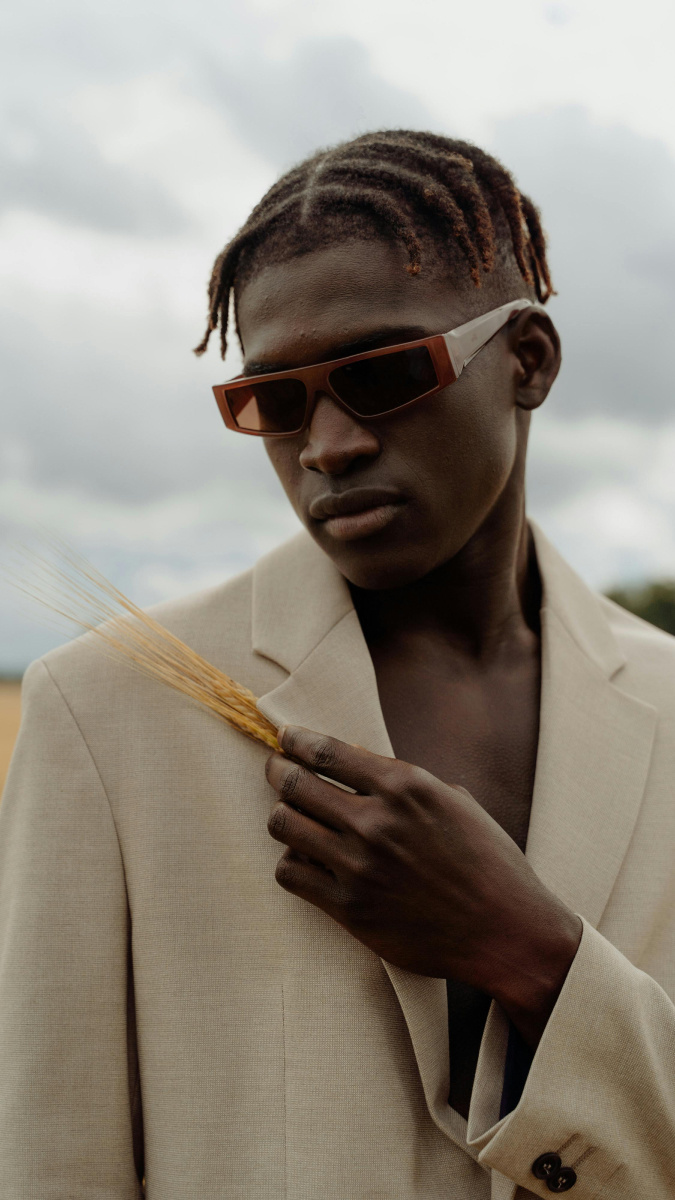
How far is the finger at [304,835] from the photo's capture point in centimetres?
214

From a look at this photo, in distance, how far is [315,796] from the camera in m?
2.15

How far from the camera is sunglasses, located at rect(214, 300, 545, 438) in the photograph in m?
2.36

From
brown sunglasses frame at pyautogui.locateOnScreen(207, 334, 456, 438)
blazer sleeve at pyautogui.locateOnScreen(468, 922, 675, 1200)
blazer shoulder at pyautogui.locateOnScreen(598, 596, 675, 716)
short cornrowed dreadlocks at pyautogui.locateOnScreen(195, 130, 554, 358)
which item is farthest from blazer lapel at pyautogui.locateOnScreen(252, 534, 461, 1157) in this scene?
blazer shoulder at pyautogui.locateOnScreen(598, 596, 675, 716)

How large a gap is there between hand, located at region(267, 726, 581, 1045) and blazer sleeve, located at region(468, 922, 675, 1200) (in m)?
0.07

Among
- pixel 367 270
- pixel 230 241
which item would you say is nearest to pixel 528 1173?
pixel 367 270

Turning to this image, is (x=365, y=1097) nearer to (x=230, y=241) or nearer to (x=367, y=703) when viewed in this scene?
→ (x=367, y=703)

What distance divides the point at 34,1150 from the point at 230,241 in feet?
7.73

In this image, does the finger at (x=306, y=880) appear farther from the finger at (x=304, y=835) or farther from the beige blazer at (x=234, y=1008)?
the beige blazer at (x=234, y=1008)

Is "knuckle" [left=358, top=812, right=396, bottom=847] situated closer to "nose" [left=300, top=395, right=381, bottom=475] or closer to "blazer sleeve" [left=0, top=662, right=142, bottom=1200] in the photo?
"blazer sleeve" [left=0, top=662, right=142, bottom=1200]

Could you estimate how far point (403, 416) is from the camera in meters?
2.43

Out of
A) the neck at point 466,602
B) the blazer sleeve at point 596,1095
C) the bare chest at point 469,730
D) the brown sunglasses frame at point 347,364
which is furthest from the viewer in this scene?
the neck at point 466,602

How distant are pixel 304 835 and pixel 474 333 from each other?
1335mm

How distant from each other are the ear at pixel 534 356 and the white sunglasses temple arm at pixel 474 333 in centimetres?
6

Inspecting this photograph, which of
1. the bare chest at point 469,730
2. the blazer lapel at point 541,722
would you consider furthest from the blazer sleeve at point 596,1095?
the bare chest at point 469,730
